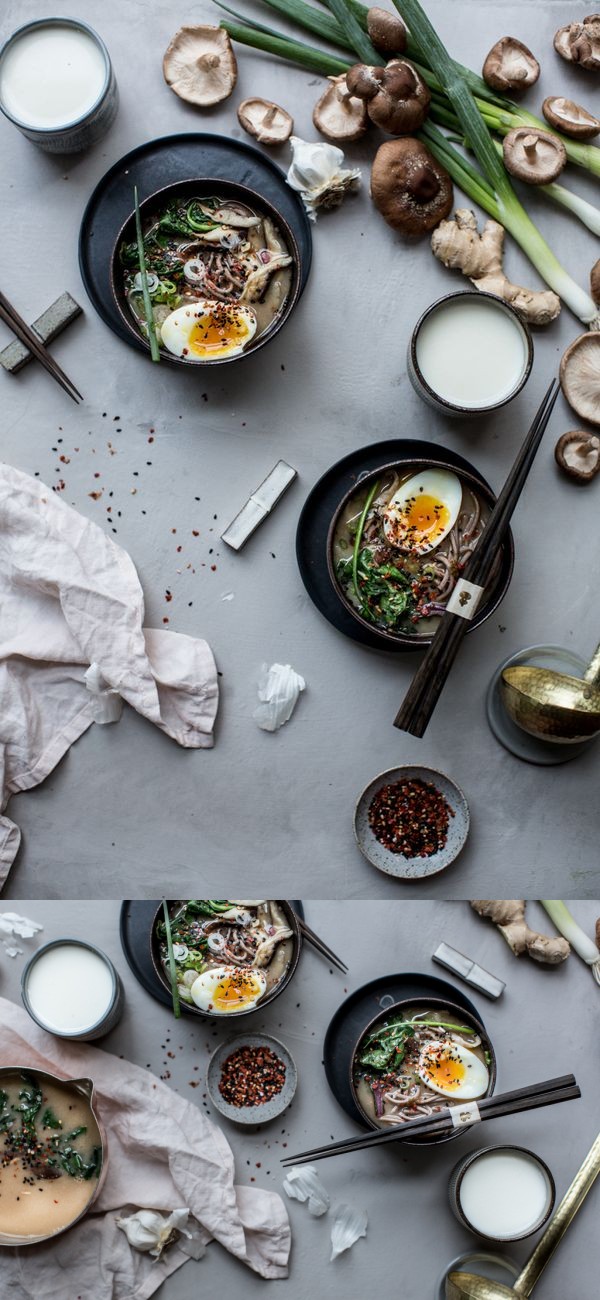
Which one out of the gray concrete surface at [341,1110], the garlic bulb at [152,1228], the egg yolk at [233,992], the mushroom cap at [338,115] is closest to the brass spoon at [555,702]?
the gray concrete surface at [341,1110]

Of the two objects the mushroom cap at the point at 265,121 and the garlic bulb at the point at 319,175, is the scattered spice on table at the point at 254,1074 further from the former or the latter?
the mushroom cap at the point at 265,121

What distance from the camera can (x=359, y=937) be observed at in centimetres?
224

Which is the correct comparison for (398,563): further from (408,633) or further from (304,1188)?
(304,1188)

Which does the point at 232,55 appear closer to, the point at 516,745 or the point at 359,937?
the point at 516,745

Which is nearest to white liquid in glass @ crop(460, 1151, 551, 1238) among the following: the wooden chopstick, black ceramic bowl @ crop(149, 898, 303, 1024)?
black ceramic bowl @ crop(149, 898, 303, 1024)

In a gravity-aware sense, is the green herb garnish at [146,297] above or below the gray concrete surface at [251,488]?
above

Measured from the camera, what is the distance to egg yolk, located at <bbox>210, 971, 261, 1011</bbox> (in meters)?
2.09

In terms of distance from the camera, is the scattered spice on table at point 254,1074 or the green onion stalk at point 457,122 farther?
the scattered spice on table at point 254,1074

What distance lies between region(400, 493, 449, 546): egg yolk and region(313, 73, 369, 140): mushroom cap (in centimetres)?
89

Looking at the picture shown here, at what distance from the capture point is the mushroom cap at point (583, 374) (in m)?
2.13

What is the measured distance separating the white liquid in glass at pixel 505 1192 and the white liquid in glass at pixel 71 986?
978 mm

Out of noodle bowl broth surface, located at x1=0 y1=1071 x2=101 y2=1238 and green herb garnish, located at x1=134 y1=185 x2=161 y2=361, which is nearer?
green herb garnish, located at x1=134 y1=185 x2=161 y2=361

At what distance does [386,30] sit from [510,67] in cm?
32

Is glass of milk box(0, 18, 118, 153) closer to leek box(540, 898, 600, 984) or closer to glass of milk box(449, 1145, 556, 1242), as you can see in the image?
leek box(540, 898, 600, 984)
